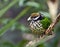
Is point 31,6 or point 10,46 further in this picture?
point 31,6

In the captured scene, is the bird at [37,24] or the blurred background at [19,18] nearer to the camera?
the bird at [37,24]

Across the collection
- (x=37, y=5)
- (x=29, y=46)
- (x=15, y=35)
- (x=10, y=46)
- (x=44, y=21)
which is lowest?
(x=29, y=46)

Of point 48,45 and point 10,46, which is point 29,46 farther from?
point 48,45

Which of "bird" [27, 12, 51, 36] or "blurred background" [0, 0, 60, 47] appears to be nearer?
"bird" [27, 12, 51, 36]

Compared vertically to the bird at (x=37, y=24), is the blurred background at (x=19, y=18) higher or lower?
higher

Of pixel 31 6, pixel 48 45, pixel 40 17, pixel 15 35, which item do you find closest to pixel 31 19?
pixel 40 17

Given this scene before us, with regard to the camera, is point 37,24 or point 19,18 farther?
point 19,18

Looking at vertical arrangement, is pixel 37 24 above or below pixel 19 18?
below

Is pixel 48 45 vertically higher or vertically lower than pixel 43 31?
higher

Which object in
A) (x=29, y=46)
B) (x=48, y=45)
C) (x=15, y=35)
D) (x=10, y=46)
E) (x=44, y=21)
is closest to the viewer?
(x=29, y=46)

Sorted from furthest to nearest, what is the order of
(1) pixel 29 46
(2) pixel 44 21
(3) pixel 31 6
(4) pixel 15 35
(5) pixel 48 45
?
(4) pixel 15 35
(5) pixel 48 45
(3) pixel 31 6
(2) pixel 44 21
(1) pixel 29 46

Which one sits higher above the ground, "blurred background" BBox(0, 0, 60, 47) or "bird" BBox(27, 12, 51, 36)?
"blurred background" BBox(0, 0, 60, 47)

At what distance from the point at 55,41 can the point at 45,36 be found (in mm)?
912

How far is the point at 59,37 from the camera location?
5.65 feet
